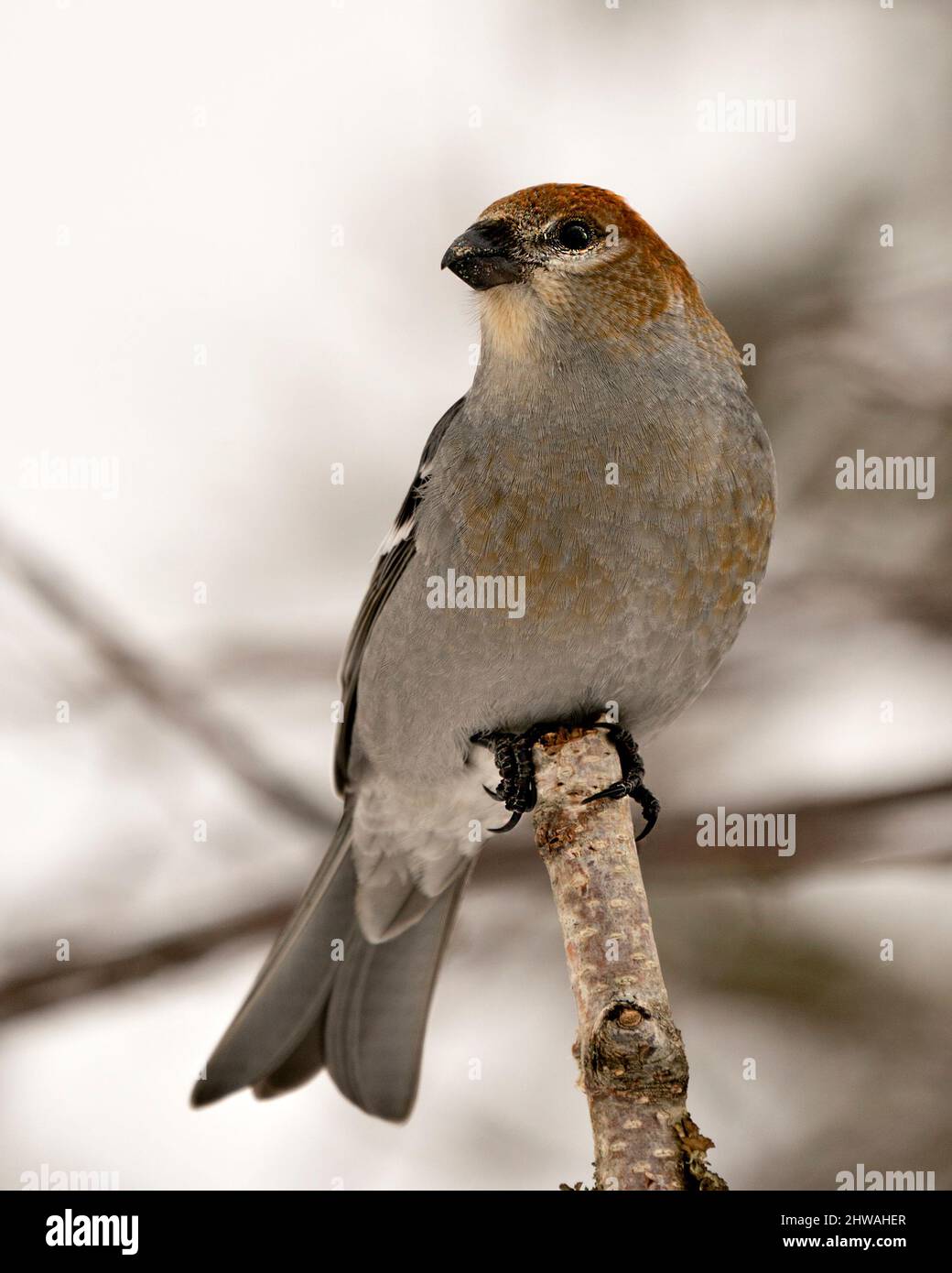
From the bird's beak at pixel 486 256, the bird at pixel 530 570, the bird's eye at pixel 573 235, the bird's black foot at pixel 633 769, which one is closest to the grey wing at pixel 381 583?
the bird at pixel 530 570

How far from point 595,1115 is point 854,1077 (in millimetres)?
2427

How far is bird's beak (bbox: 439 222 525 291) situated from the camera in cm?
377

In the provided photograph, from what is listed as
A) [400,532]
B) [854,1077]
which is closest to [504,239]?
[400,532]

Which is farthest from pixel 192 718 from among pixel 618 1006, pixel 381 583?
pixel 618 1006

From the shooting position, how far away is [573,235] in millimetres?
3926

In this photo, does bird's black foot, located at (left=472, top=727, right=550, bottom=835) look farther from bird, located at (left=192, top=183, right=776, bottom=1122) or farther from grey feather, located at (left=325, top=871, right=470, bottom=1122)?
grey feather, located at (left=325, top=871, right=470, bottom=1122)

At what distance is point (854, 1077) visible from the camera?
4504 millimetres

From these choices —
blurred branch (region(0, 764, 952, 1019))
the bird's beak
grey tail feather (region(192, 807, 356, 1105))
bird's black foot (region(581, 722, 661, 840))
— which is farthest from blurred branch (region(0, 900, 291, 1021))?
the bird's beak

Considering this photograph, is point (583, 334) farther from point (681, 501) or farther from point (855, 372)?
point (855, 372)

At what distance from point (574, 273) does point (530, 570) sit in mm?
989

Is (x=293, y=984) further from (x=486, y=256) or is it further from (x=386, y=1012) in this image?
(x=486, y=256)

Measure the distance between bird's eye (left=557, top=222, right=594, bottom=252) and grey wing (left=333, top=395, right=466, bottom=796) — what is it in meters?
0.58

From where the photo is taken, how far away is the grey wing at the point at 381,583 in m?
4.08

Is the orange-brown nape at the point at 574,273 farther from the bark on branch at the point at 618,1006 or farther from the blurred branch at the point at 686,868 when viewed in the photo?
the blurred branch at the point at 686,868
